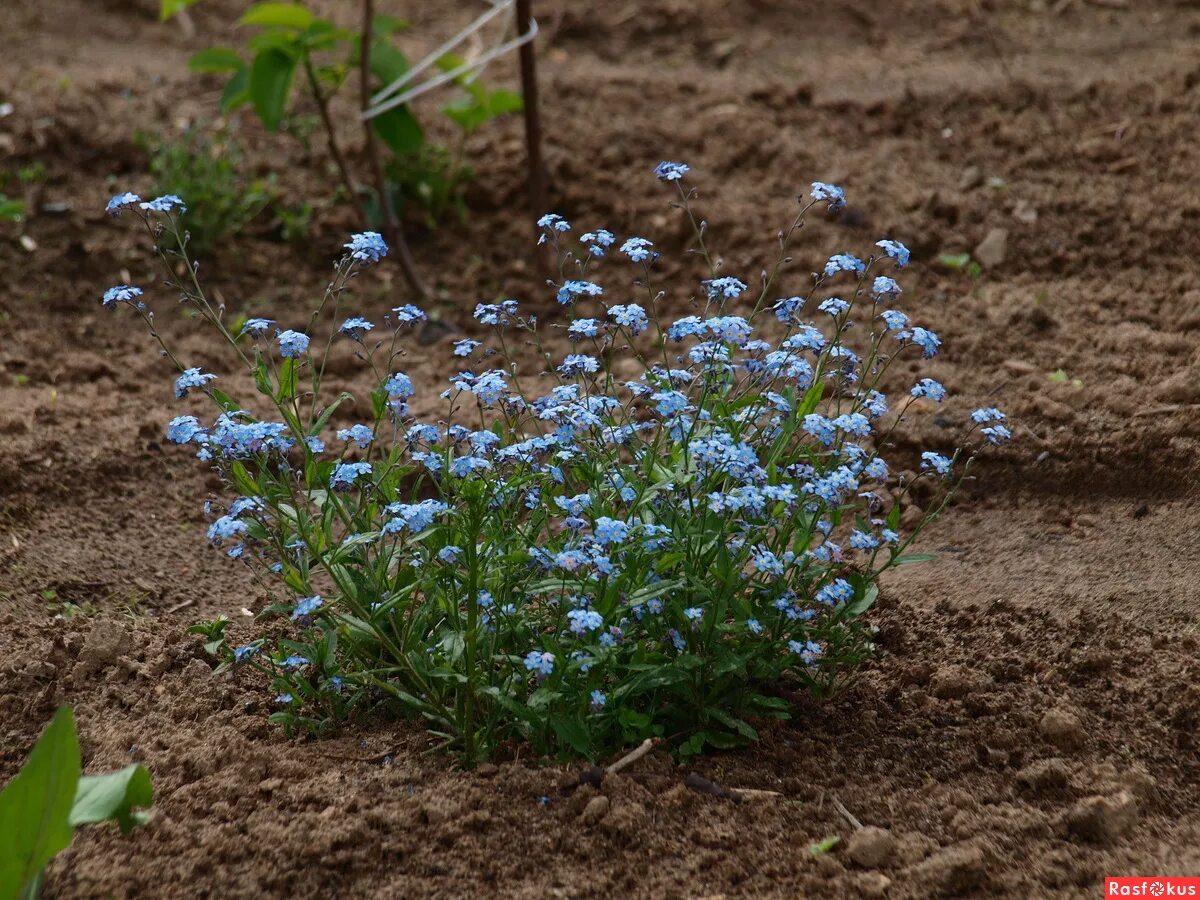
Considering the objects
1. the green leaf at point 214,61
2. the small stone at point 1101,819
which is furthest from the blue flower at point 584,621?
the green leaf at point 214,61

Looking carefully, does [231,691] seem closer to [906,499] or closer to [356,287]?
[906,499]

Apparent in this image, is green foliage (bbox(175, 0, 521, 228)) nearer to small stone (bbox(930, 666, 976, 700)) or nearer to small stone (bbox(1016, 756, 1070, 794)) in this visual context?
small stone (bbox(930, 666, 976, 700))

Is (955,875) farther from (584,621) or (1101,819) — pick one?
(584,621)

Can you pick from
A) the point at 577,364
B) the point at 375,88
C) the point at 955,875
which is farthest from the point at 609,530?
the point at 375,88

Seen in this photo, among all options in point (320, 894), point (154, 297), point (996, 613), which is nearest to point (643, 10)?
point (154, 297)

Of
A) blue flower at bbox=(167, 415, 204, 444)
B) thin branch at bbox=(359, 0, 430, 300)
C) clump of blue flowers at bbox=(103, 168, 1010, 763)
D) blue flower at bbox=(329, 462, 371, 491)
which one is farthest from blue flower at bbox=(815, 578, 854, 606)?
thin branch at bbox=(359, 0, 430, 300)

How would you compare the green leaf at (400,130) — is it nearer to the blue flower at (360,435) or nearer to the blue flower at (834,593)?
the blue flower at (360,435)
